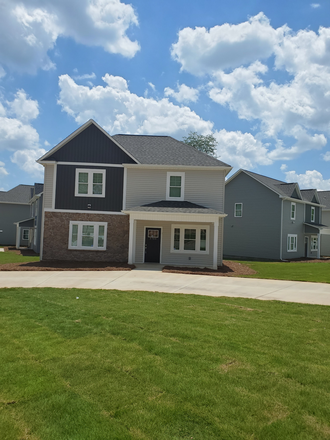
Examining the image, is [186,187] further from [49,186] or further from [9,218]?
[9,218]

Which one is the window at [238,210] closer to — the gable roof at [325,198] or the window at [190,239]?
the window at [190,239]

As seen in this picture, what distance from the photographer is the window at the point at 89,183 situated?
20578mm

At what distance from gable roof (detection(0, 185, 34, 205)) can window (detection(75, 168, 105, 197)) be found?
76.6ft

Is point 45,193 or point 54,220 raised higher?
point 45,193

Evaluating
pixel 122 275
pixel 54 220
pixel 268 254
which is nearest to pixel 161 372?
pixel 122 275

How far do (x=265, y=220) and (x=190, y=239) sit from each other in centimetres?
1281

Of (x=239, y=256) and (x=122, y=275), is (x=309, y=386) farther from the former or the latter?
(x=239, y=256)

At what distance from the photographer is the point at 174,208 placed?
1947 cm

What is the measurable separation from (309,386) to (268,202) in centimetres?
2785

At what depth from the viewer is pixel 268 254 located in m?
30.6

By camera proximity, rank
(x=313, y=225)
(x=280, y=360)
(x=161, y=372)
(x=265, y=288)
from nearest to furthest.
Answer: (x=161, y=372) < (x=280, y=360) < (x=265, y=288) < (x=313, y=225)

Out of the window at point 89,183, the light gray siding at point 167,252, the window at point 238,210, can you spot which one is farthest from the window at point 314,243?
the window at point 89,183

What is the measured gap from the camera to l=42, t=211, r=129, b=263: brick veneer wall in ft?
66.6

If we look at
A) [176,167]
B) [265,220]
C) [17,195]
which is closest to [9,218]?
[17,195]
